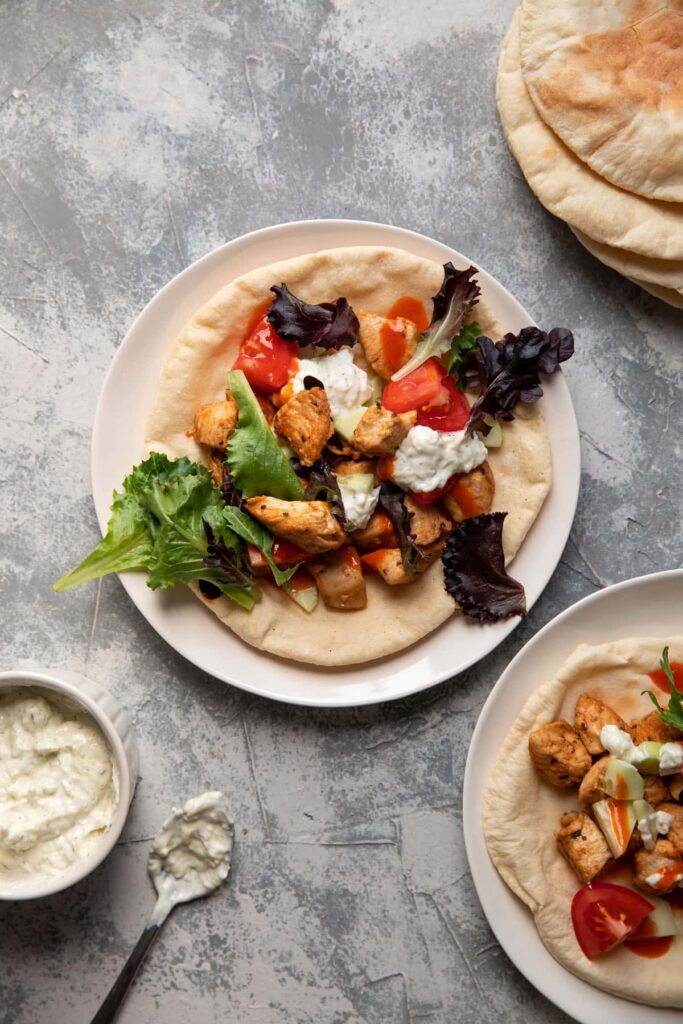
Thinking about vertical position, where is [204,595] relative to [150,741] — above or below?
above

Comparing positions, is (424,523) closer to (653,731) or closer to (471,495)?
(471,495)

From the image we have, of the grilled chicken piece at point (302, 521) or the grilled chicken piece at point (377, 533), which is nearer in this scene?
the grilled chicken piece at point (302, 521)

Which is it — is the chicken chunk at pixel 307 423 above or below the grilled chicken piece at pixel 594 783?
above

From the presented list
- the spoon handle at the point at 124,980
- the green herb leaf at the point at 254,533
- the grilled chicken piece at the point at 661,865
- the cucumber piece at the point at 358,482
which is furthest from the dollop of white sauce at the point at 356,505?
the spoon handle at the point at 124,980

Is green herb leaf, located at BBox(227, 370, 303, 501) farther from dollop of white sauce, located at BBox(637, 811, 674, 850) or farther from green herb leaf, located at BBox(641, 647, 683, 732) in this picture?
dollop of white sauce, located at BBox(637, 811, 674, 850)

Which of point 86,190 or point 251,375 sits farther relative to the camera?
point 86,190

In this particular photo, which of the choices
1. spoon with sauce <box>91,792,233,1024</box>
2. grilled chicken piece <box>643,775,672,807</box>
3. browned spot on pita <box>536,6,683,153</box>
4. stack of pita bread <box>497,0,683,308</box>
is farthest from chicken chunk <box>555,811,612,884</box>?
browned spot on pita <box>536,6,683,153</box>

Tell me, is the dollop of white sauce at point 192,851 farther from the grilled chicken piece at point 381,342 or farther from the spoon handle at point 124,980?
the grilled chicken piece at point 381,342

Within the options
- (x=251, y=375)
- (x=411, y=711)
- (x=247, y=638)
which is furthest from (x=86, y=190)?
(x=411, y=711)

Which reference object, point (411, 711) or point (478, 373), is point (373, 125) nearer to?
point (478, 373)
